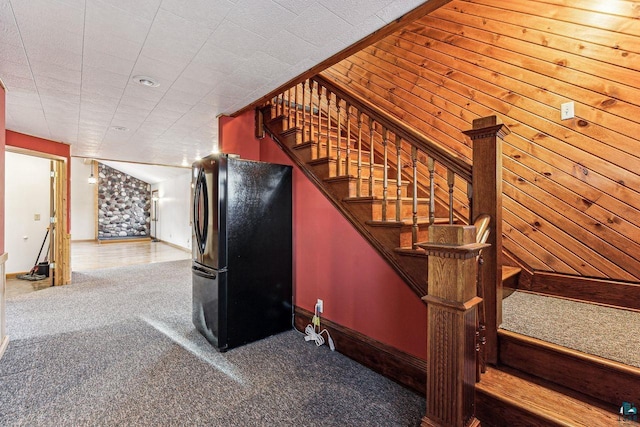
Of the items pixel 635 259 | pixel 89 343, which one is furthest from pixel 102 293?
pixel 635 259

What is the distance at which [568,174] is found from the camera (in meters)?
2.30

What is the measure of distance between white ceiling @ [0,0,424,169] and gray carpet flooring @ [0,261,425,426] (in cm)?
228

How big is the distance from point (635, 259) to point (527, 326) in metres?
Result: 1.05

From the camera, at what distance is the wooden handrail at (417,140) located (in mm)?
1780

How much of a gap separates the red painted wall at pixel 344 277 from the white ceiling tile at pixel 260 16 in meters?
1.38

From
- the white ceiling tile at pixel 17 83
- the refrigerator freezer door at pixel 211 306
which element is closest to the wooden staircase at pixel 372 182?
the refrigerator freezer door at pixel 211 306

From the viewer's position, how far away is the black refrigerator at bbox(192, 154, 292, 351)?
101 inches

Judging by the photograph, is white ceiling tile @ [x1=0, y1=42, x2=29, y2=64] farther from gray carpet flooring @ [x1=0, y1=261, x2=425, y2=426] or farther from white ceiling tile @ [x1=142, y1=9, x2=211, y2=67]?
gray carpet flooring @ [x1=0, y1=261, x2=425, y2=426]

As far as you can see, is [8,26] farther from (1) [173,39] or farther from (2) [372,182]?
(2) [372,182]

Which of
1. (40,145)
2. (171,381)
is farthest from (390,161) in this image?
(40,145)

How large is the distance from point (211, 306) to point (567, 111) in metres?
3.30

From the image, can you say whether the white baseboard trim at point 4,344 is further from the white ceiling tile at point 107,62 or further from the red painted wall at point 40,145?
the red painted wall at point 40,145

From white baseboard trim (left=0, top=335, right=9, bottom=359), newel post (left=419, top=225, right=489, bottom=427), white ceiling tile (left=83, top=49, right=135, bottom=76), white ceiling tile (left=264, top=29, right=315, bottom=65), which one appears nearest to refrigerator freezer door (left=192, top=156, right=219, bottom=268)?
white ceiling tile (left=83, top=49, right=135, bottom=76)

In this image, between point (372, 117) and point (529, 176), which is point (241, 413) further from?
point (529, 176)
